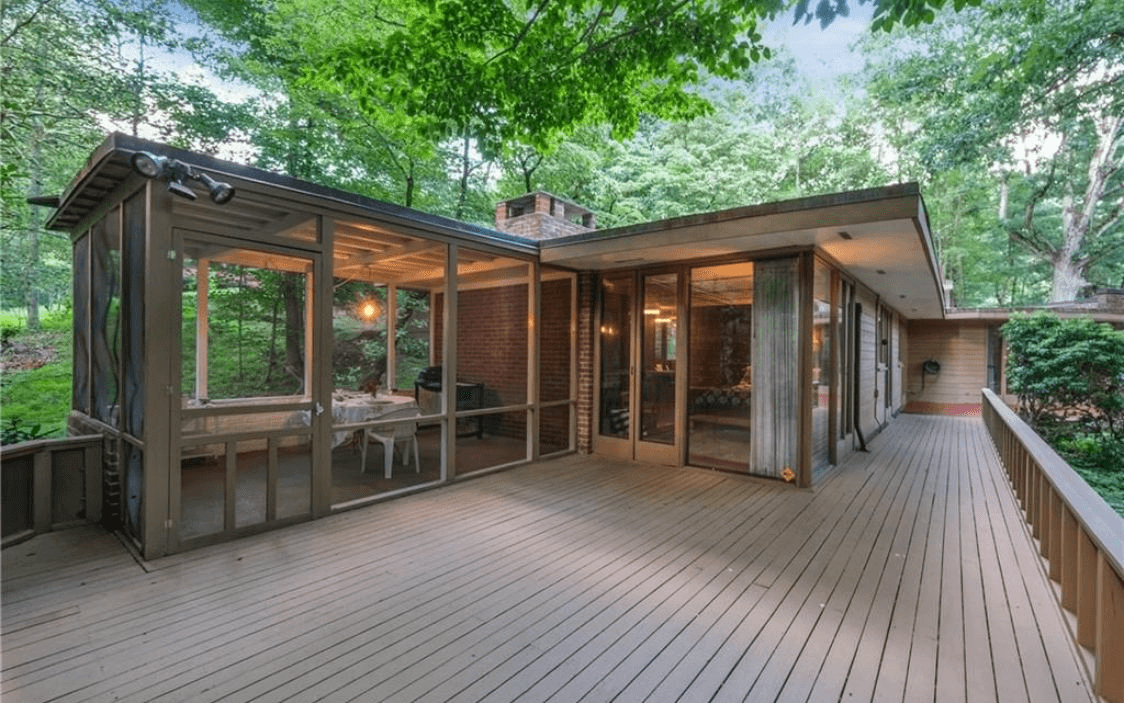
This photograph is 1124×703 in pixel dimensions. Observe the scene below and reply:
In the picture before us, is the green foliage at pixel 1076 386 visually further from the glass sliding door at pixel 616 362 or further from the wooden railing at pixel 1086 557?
the glass sliding door at pixel 616 362

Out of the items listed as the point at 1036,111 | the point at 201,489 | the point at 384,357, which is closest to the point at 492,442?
the point at 384,357

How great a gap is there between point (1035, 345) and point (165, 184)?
1165 centimetres

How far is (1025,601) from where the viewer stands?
2.77 m

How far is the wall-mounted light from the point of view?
2.88 metres

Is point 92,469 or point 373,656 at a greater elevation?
point 92,469

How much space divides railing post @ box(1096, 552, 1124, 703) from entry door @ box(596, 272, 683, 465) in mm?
4012

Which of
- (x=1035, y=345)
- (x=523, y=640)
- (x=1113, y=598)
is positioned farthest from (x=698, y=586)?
(x=1035, y=345)

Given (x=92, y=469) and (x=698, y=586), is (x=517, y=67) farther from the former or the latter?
(x=92, y=469)

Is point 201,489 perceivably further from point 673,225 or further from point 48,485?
point 673,225

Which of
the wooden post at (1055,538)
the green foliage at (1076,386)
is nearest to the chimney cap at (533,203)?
the wooden post at (1055,538)

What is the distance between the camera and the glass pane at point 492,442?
6066 millimetres

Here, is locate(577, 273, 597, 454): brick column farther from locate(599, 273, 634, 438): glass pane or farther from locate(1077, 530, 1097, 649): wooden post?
locate(1077, 530, 1097, 649): wooden post

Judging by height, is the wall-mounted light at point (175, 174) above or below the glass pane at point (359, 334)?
above

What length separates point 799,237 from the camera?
4.61 metres
